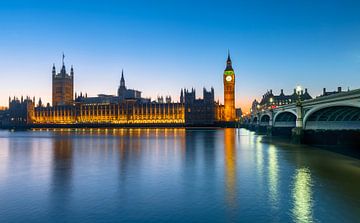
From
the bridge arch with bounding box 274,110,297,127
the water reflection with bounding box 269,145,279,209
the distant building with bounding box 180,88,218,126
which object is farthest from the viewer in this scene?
the distant building with bounding box 180,88,218,126

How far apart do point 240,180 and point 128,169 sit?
332 inches

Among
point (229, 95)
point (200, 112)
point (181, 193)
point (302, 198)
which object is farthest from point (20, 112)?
point (302, 198)

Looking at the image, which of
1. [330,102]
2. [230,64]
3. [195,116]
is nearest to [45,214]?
[330,102]

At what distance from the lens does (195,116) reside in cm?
15575

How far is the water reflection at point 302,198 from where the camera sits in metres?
11.2

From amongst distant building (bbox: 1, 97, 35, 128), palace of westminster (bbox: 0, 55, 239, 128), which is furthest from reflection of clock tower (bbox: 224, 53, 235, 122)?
distant building (bbox: 1, 97, 35, 128)

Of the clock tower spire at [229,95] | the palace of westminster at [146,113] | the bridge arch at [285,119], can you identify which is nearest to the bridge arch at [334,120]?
the bridge arch at [285,119]

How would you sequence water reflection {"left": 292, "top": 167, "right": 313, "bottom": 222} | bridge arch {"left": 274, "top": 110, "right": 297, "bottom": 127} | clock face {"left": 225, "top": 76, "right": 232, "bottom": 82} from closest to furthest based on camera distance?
1. water reflection {"left": 292, "top": 167, "right": 313, "bottom": 222}
2. bridge arch {"left": 274, "top": 110, "right": 297, "bottom": 127}
3. clock face {"left": 225, "top": 76, "right": 232, "bottom": 82}

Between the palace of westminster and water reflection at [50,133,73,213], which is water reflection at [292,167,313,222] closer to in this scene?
water reflection at [50,133,73,213]

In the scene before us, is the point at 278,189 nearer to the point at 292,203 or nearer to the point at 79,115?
the point at 292,203

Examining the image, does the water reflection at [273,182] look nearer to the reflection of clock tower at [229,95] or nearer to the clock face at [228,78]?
the reflection of clock tower at [229,95]

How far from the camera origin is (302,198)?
13570 mm

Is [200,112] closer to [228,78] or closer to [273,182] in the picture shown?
[228,78]

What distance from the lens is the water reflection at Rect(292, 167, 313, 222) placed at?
1116 centimetres
